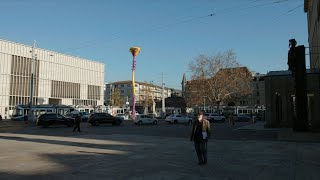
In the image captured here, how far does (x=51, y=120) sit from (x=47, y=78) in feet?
205

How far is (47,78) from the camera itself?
98.2m

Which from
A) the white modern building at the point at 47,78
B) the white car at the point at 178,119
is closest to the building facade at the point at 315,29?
the white car at the point at 178,119

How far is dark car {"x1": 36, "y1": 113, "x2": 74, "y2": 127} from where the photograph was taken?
128 feet

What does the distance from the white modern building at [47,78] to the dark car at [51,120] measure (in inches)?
1494

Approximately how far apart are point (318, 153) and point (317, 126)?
51.6 feet

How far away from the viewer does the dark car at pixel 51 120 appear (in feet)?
128

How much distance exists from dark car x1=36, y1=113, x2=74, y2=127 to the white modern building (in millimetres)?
37950

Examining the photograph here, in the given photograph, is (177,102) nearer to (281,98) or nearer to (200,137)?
(281,98)

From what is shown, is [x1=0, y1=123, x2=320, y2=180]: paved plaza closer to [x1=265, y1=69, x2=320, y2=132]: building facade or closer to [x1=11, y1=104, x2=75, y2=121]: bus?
[x1=265, y1=69, x2=320, y2=132]: building facade

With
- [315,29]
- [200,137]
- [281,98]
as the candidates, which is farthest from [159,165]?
[315,29]

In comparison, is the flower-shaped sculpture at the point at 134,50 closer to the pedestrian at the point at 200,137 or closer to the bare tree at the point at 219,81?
the bare tree at the point at 219,81

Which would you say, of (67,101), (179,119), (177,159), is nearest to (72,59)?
(67,101)

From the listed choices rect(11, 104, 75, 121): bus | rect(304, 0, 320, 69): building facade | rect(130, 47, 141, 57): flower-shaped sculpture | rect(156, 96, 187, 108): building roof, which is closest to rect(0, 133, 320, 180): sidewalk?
rect(304, 0, 320, 69): building facade

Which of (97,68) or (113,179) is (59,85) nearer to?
(97,68)
